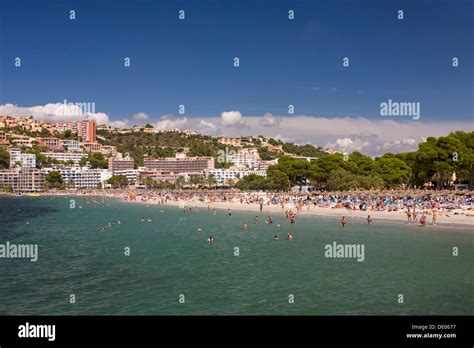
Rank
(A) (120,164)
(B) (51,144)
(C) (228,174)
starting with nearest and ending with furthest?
(C) (228,174) → (A) (120,164) → (B) (51,144)

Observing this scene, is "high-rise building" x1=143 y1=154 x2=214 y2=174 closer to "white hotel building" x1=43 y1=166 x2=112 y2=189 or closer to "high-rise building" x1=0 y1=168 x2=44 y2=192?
"white hotel building" x1=43 y1=166 x2=112 y2=189

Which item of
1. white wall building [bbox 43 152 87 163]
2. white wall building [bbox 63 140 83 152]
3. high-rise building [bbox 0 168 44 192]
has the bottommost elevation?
high-rise building [bbox 0 168 44 192]

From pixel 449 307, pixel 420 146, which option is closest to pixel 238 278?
pixel 449 307

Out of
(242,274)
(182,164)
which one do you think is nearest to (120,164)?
(182,164)

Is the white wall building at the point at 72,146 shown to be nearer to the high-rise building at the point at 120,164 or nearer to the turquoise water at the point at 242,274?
the high-rise building at the point at 120,164

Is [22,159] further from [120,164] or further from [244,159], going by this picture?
[244,159]

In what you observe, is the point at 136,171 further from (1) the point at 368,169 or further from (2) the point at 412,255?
(2) the point at 412,255
